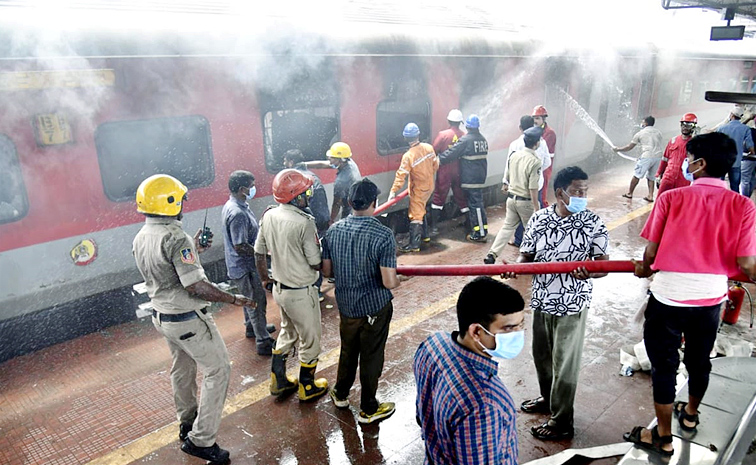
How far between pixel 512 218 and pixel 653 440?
3.81m

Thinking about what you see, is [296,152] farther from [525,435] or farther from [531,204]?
[525,435]

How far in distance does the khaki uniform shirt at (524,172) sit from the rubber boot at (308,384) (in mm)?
3754

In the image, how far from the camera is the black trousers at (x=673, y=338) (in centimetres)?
298

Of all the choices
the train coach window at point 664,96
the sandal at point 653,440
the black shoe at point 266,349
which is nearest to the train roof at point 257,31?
the black shoe at point 266,349

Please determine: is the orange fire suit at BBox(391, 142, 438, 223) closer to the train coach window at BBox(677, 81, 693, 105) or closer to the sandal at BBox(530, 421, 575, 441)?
the sandal at BBox(530, 421, 575, 441)

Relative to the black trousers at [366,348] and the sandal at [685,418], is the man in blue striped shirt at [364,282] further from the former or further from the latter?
the sandal at [685,418]

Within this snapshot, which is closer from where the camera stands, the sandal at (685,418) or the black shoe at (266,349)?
the sandal at (685,418)

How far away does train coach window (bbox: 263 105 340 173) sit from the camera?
20.8 ft

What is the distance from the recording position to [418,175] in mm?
7547

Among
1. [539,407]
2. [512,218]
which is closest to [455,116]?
[512,218]

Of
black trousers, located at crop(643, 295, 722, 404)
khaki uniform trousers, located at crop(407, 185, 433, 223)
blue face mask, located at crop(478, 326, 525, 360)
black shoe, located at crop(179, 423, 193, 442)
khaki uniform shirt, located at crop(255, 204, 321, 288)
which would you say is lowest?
black shoe, located at crop(179, 423, 193, 442)

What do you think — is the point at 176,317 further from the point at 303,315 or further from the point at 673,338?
the point at 673,338

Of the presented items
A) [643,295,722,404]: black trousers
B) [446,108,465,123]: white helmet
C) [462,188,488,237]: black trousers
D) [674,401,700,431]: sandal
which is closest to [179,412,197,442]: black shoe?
[643,295,722,404]: black trousers

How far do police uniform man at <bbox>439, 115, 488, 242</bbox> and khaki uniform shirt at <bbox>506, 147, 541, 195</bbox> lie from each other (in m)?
1.21
